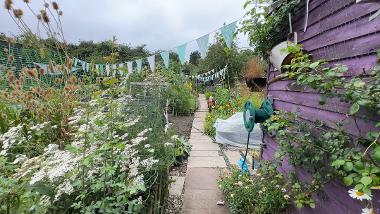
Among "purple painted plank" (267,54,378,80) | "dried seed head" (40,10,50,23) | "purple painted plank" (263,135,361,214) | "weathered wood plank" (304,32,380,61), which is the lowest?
"purple painted plank" (263,135,361,214)

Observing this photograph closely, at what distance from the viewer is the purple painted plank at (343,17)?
69.7 inches

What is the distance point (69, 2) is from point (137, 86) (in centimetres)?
181

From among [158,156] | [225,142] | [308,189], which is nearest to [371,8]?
[308,189]

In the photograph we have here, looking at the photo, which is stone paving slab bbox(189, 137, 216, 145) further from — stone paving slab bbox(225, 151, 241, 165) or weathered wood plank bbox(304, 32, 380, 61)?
weathered wood plank bbox(304, 32, 380, 61)

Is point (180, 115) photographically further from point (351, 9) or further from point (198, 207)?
point (351, 9)

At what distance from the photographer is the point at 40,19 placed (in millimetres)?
2881

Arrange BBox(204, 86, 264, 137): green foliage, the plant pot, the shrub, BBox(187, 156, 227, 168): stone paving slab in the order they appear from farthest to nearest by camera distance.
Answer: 1. the shrub
2. BBox(204, 86, 264, 137): green foliage
3. BBox(187, 156, 227, 168): stone paving slab
4. the plant pot

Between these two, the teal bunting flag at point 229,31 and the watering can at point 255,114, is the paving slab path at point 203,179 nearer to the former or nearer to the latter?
the watering can at point 255,114

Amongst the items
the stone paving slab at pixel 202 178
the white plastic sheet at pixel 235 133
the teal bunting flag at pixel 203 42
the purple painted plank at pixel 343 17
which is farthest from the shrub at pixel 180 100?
the purple painted plank at pixel 343 17

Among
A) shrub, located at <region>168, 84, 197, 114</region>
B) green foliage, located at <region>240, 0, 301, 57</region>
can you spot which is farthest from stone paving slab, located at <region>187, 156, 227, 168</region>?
shrub, located at <region>168, 84, 197, 114</region>

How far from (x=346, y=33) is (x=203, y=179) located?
2.69 meters

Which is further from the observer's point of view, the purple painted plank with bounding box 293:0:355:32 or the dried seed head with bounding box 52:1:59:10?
the dried seed head with bounding box 52:1:59:10

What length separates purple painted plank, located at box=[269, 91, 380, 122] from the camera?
5.57 feet

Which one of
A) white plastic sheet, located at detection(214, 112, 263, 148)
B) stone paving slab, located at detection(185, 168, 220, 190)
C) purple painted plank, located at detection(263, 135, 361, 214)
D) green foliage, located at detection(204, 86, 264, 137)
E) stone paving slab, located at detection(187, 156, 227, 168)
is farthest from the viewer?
green foliage, located at detection(204, 86, 264, 137)
